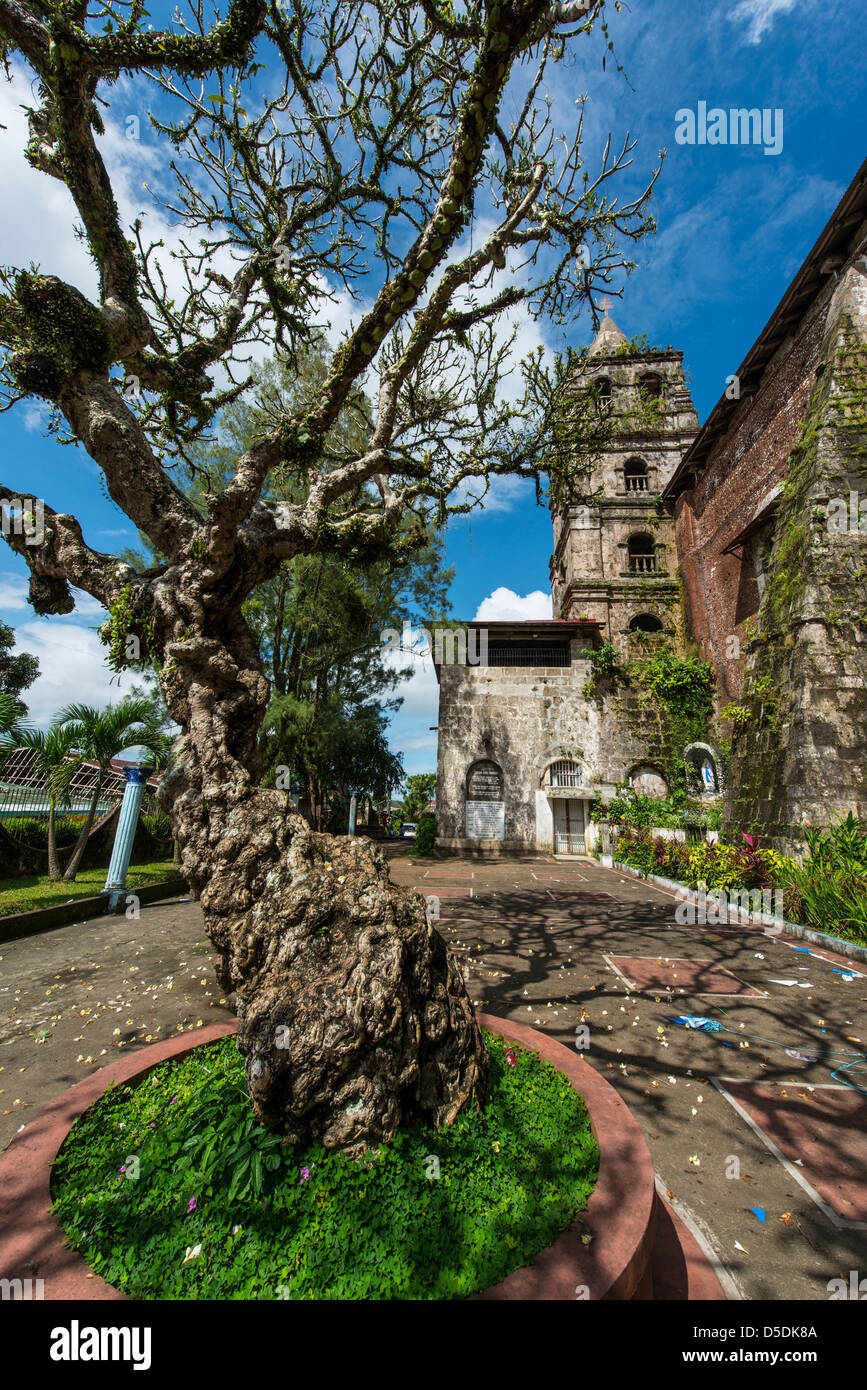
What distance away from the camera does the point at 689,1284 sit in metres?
2.26

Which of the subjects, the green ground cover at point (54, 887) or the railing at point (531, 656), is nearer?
the green ground cover at point (54, 887)

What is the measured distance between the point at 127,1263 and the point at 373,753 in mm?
20000

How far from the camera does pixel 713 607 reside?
55.4 ft

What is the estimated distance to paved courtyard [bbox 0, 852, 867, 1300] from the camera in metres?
2.64

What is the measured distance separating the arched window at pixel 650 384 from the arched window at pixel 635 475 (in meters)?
2.92

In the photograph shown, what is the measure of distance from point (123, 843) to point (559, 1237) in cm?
963

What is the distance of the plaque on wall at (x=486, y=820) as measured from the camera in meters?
17.8

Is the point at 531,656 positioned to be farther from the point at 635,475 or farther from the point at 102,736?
the point at 102,736

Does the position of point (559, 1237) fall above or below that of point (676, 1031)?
above

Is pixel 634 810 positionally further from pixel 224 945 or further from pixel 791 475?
pixel 224 945

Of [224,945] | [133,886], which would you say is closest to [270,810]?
[224,945]

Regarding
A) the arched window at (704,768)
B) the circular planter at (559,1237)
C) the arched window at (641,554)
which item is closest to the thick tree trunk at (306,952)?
the circular planter at (559,1237)

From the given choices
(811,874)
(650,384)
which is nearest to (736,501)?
(650,384)

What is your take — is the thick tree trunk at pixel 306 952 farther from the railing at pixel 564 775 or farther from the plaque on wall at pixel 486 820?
the railing at pixel 564 775
